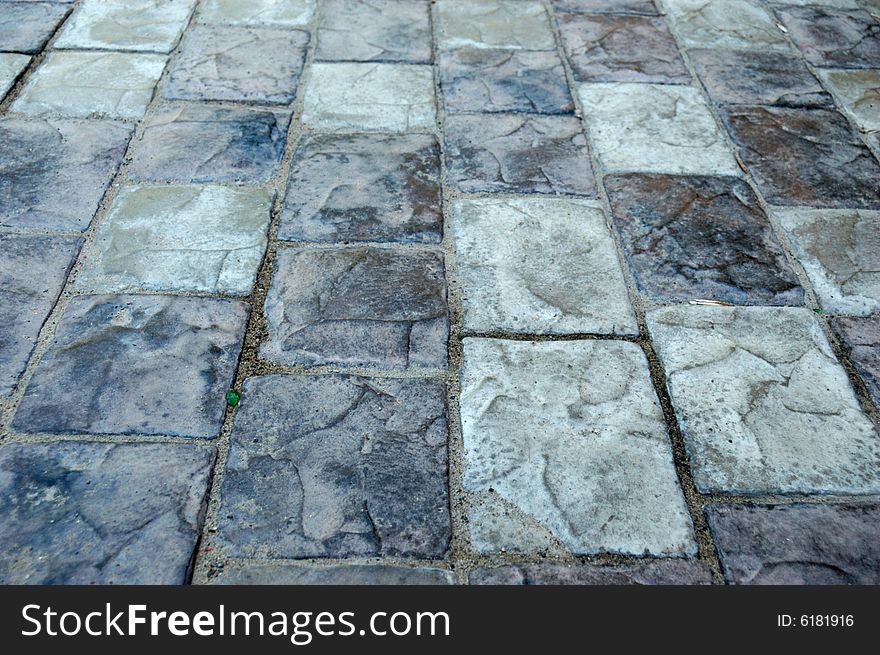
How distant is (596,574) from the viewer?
61.5 inches

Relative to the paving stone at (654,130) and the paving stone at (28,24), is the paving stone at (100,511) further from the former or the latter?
the paving stone at (28,24)

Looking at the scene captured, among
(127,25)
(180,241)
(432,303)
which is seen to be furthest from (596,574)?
(127,25)

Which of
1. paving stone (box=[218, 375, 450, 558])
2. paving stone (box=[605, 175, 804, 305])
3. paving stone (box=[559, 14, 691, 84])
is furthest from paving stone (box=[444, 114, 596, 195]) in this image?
paving stone (box=[218, 375, 450, 558])

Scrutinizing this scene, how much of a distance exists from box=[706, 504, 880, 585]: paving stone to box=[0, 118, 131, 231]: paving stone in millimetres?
1918

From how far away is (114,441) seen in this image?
175 cm

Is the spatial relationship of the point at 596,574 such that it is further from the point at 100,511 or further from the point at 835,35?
the point at 835,35

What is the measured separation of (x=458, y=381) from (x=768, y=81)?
6.61 feet

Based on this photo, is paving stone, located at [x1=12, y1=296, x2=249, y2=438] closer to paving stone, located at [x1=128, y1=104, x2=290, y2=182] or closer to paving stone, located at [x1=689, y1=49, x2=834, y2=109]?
A: paving stone, located at [x1=128, y1=104, x2=290, y2=182]

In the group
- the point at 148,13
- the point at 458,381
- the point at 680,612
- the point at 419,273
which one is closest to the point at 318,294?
the point at 419,273

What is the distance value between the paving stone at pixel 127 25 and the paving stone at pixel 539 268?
1.60m

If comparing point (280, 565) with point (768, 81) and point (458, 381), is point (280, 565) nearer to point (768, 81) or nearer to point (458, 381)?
point (458, 381)

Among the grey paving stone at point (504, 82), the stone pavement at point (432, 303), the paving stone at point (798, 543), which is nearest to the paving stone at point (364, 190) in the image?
the stone pavement at point (432, 303)

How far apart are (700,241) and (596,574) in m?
1.17

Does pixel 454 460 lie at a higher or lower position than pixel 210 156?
lower
